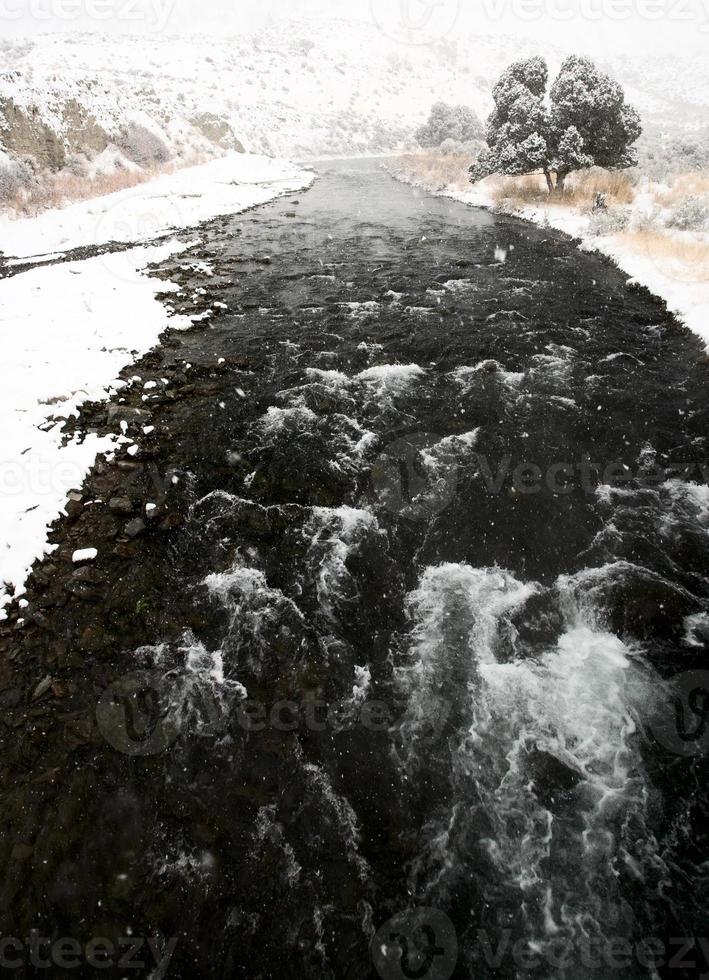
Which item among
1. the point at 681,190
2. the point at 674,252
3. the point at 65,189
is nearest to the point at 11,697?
the point at 674,252

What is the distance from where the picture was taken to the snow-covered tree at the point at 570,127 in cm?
2009

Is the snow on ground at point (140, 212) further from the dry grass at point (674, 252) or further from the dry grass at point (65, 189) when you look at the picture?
the dry grass at point (674, 252)

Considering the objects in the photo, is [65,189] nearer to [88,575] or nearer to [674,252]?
[88,575]

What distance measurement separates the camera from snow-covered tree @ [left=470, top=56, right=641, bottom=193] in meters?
20.1

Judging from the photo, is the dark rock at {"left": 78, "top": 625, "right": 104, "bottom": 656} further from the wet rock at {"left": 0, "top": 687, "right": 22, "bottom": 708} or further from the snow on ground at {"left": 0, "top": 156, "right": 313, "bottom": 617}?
the snow on ground at {"left": 0, "top": 156, "right": 313, "bottom": 617}

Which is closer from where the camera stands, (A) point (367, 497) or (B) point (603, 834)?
(B) point (603, 834)

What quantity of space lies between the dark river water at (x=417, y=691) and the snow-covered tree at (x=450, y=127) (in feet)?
178

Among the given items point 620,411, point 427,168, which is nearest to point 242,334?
point 620,411

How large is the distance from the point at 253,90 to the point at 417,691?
9111cm

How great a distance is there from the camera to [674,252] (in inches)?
530

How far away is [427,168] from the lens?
36938 millimetres

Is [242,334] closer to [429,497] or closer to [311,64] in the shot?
[429,497]

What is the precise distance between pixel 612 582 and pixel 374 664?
3.03m

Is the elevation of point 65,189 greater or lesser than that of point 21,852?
greater
